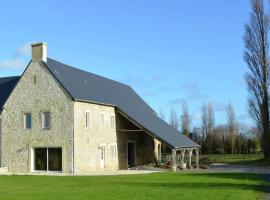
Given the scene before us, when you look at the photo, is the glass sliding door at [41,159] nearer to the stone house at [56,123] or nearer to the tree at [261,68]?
the stone house at [56,123]

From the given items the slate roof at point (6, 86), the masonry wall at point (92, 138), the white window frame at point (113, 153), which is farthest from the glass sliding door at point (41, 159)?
the white window frame at point (113, 153)

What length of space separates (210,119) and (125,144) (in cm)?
3699

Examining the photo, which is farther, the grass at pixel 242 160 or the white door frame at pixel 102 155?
the grass at pixel 242 160

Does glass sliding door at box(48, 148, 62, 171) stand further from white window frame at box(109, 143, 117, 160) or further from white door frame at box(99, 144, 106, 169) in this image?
white window frame at box(109, 143, 117, 160)

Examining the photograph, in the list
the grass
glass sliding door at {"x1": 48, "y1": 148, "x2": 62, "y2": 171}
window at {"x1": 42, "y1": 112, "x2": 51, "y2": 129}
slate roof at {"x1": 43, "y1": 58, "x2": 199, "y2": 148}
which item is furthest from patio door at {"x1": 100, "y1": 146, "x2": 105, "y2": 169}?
the grass

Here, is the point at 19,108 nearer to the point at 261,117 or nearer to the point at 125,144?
the point at 125,144

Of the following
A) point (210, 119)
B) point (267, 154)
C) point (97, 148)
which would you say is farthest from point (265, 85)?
point (210, 119)

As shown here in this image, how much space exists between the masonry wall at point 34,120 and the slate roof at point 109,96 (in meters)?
1.01

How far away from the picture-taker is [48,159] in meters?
33.4

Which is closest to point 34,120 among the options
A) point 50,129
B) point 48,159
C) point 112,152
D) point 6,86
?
point 50,129

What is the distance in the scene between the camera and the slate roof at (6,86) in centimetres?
3728

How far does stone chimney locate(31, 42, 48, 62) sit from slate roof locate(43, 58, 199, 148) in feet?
1.86

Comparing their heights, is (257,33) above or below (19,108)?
above

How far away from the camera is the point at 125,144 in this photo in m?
41.1
